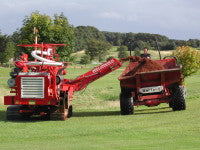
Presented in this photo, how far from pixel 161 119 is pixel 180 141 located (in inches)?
189

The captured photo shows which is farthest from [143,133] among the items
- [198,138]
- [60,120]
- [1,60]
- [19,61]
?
[1,60]

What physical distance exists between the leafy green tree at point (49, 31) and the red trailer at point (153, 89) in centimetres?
2442

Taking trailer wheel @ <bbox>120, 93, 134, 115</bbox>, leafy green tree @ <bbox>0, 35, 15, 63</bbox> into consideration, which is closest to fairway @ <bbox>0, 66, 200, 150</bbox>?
trailer wheel @ <bbox>120, 93, 134, 115</bbox>

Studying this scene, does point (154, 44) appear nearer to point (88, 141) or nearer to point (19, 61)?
point (19, 61)

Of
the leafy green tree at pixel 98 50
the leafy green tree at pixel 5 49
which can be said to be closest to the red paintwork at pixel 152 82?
the leafy green tree at pixel 5 49

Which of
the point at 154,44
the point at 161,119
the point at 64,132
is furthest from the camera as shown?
the point at 154,44

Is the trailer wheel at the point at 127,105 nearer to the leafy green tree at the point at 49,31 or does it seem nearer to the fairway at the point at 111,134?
the fairway at the point at 111,134

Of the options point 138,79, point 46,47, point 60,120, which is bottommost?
point 60,120

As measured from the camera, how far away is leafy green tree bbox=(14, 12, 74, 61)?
41938 millimetres

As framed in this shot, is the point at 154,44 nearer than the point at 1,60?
Yes

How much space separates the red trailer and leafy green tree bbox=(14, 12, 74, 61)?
2442cm

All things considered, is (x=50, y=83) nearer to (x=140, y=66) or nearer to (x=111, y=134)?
(x=140, y=66)

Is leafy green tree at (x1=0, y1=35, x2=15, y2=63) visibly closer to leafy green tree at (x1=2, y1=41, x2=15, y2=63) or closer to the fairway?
leafy green tree at (x1=2, y1=41, x2=15, y2=63)

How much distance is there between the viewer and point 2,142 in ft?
36.1
